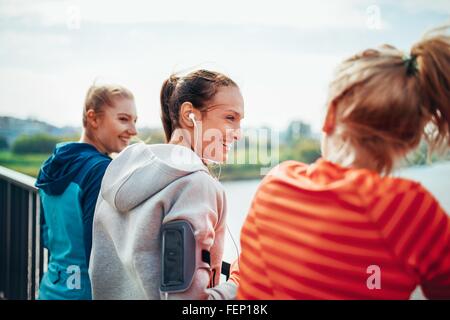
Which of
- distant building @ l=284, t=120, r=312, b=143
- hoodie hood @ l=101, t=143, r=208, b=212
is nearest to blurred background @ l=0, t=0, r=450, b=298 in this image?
distant building @ l=284, t=120, r=312, b=143

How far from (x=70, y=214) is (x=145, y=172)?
22.6 inches

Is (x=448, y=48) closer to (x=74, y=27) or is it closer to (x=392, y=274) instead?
(x=392, y=274)

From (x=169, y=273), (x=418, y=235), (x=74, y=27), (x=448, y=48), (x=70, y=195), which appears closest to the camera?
(x=418, y=235)

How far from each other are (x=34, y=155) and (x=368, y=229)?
20.3ft

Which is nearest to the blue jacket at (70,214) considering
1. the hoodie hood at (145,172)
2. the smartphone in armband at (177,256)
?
the hoodie hood at (145,172)

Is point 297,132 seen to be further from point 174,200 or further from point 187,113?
point 174,200

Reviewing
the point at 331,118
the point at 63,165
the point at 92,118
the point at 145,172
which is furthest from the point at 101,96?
the point at 331,118

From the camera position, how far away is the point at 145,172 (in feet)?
3.99

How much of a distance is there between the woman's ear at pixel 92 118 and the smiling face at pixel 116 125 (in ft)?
0.04

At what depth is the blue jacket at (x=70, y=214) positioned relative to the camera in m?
1.63

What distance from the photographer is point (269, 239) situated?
1020 mm

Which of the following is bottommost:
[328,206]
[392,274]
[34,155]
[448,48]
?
[34,155]

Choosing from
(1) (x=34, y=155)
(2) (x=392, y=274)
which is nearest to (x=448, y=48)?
(2) (x=392, y=274)

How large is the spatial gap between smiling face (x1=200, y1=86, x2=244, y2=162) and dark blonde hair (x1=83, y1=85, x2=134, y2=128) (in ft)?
2.30
